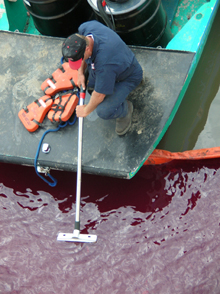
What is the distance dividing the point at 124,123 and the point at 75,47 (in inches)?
36.1

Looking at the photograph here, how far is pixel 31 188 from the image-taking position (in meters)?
3.45

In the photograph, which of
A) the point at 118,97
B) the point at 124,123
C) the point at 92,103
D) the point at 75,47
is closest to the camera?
the point at 75,47

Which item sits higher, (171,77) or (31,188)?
(171,77)

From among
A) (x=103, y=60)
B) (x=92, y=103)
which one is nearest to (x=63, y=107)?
(x=92, y=103)

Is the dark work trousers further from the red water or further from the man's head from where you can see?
the red water

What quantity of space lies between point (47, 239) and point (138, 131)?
1.51m

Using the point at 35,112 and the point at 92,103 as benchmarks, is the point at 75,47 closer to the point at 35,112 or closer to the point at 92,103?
the point at 92,103

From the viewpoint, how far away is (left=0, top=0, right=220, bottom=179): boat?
9.04 ft

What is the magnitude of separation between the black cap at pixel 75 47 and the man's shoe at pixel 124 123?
2.64ft

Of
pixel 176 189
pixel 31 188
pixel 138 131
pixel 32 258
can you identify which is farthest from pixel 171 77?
pixel 32 258

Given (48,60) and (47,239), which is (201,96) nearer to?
(48,60)

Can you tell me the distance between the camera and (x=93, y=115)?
2.95m

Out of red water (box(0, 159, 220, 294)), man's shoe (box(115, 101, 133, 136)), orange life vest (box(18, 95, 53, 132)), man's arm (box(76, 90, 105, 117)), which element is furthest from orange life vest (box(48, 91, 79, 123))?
red water (box(0, 159, 220, 294))

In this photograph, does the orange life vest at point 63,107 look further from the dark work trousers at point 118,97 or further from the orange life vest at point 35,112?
the dark work trousers at point 118,97
